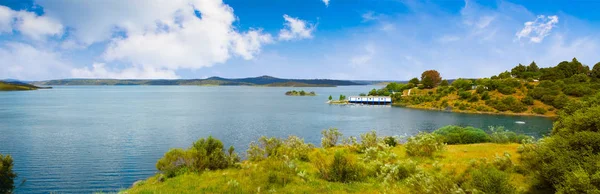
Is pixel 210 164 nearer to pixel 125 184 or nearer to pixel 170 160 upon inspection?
pixel 170 160

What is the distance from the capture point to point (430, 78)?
12838cm

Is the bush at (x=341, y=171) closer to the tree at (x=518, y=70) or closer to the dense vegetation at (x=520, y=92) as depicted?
the dense vegetation at (x=520, y=92)

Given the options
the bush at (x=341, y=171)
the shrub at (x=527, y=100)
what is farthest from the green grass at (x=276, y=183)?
the shrub at (x=527, y=100)

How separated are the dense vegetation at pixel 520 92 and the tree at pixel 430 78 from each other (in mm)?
5346

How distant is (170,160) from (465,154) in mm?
19097

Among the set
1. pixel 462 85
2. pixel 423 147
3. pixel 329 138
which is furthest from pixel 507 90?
pixel 423 147

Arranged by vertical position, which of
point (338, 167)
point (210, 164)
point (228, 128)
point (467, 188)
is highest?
point (467, 188)

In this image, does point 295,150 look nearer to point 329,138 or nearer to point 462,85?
point 329,138

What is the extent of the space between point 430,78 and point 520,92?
120 ft

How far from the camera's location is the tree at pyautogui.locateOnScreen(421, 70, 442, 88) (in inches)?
5012

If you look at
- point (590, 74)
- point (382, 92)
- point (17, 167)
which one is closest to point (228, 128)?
point (17, 167)

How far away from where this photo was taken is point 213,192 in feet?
43.2

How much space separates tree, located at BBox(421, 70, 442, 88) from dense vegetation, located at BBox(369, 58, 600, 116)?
5346 millimetres

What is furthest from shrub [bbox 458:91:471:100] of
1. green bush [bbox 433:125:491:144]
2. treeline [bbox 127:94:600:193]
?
treeline [bbox 127:94:600:193]
